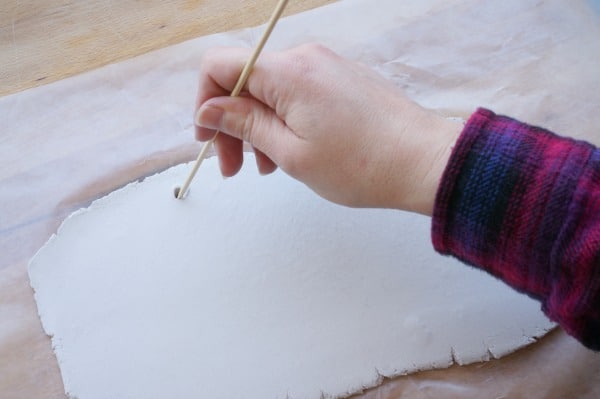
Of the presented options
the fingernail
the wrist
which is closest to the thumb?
the fingernail

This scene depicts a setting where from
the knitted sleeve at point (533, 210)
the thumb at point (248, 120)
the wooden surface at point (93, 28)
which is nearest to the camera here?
the knitted sleeve at point (533, 210)

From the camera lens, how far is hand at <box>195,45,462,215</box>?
1.93 feet

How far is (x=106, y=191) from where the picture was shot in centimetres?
Result: 81

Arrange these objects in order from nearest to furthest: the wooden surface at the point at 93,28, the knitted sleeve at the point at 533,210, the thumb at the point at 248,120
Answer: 1. the knitted sleeve at the point at 533,210
2. the thumb at the point at 248,120
3. the wooden surface at the point at 93,28

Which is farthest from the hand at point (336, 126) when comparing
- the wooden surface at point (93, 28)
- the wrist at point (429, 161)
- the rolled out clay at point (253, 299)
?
the wooden surface at point (93, 28)

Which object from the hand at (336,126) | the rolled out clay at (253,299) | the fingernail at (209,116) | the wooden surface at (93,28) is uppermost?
the hand at (336,126)

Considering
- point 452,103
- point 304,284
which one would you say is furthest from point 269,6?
point 304,284

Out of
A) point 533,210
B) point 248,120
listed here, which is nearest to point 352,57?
point 248,120

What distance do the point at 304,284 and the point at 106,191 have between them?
0.99 ft

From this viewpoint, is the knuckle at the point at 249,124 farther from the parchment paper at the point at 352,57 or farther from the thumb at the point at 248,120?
the parchment paper at the point at 352,57

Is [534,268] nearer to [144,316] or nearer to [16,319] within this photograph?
[144,316]

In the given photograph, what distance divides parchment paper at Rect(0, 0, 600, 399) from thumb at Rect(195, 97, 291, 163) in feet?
0.69

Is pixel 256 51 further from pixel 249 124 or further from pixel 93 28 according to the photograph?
pixel 93 28

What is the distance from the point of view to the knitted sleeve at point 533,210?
1.72ft
